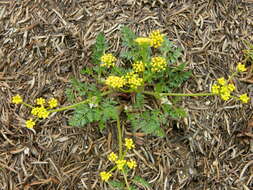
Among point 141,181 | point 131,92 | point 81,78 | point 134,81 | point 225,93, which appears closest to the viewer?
point 225,93

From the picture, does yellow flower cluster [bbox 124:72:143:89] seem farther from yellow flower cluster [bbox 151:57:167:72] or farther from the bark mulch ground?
the bark mulch ground

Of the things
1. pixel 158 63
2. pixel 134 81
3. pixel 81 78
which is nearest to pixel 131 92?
pixel 134 81

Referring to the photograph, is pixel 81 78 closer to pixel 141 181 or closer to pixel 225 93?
pixel 141 181

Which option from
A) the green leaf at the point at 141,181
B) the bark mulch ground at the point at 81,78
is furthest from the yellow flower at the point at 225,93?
the green leaf at the point at 141,181

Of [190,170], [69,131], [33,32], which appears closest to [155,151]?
[190,170]

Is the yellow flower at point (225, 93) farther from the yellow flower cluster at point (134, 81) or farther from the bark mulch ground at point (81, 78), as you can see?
the yellow flower cluster at point (134, 81)

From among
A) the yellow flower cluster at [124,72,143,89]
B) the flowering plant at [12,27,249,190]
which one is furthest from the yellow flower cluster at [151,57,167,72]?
the yellow flower cluster at [124,72,143,89]

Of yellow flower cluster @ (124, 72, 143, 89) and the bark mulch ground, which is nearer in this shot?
yellow flower cluster @ (124, 72, 143, 89)

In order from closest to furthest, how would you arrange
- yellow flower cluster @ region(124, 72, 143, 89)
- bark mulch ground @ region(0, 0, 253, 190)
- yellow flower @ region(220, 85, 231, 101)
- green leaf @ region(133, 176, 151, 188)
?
yellow flower @ region(220, 85, 231, 101)
yellow flower cluster @ region(124, 72, 143, 89)
green leaf @ region(133, 176, 151, 188)
bark mulch ground @ region(0, 0, 253, 190)
